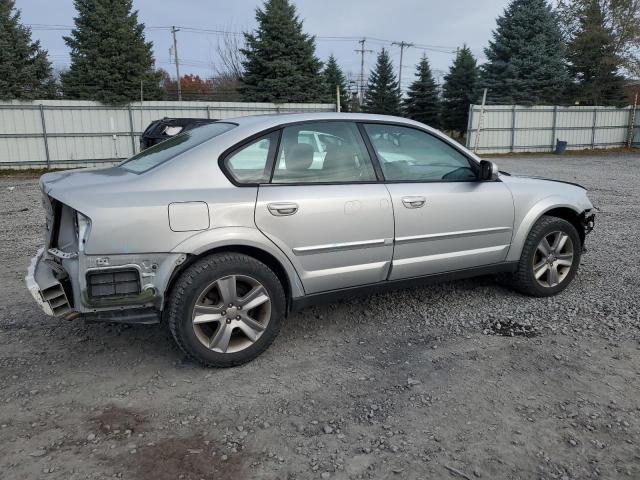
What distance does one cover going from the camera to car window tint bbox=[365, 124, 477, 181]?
12.5ft

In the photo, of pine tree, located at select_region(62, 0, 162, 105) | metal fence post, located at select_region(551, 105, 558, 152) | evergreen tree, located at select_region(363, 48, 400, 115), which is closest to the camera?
pine tree, located at select_region(62, 0, 162, 105)

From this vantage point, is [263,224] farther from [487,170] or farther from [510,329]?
[510,329]

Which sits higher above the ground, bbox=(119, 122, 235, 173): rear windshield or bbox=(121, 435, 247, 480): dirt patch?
bbox=(119, 122, 235, 173): rear windshield

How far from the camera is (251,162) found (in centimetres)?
333

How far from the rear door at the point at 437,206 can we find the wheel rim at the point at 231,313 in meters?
1.07

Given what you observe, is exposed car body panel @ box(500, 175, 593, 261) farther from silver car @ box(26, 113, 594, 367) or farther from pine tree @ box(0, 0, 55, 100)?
pine tree @ box(0, 0, 55, 100)

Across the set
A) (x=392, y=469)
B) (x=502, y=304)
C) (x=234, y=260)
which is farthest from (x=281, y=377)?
(x=502, y=304)

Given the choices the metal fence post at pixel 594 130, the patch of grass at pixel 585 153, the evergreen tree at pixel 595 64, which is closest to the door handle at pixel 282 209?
the patch of grass at pixel 585 153

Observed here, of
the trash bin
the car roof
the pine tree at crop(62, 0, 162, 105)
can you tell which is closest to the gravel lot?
the car roof

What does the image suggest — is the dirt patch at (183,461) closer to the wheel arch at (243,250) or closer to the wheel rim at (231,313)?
the wheel rim at (231,313)

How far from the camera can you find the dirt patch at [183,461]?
2.30m

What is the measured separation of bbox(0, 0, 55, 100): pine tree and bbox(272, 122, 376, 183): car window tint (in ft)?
58.1

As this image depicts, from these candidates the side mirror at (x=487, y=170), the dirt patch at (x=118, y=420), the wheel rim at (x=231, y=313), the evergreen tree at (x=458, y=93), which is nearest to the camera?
the dirt patch at (x=118, y=420)

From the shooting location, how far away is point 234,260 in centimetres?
315
